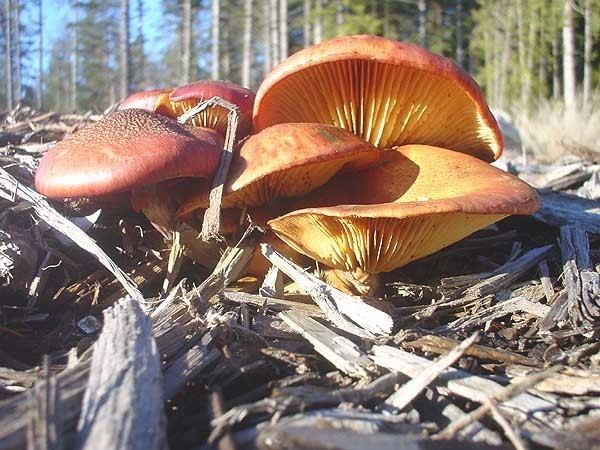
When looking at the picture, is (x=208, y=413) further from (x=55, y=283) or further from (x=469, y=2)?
(x=469, y=2)

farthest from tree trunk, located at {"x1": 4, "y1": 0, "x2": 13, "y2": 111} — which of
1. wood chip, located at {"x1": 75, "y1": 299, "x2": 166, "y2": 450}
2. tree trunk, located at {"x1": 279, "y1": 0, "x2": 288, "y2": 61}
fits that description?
wood chip, located at {"x1": 75, "y1": 299, "x2": 166, "y2": 450}

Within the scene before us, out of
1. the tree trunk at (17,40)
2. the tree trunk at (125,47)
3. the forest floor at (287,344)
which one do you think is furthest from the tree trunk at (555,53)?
the tree trunk at (17,40)

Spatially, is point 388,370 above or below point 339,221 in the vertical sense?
below

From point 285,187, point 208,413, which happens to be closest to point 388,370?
point 208,413

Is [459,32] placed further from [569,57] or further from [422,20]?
[569,57]

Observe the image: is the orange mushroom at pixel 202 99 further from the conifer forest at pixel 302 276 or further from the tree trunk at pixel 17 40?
the tree trunk at pixel 17 40

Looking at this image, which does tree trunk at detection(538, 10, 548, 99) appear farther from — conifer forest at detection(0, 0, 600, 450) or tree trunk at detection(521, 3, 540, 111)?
conifer forest at detection(0, 0, 600, 450)

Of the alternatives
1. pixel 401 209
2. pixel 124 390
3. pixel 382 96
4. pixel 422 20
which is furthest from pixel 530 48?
pixel 124 390
